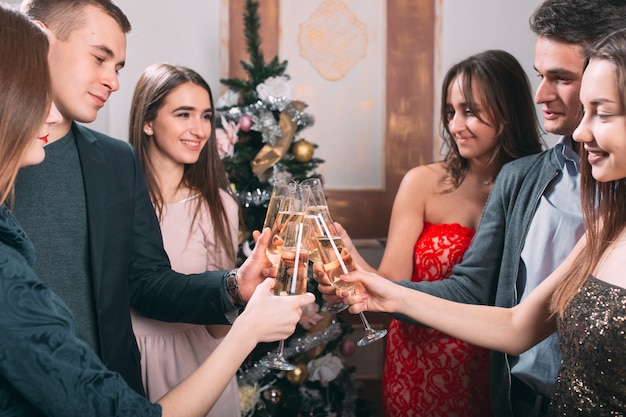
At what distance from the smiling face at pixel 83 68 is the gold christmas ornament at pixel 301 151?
1.44 meters

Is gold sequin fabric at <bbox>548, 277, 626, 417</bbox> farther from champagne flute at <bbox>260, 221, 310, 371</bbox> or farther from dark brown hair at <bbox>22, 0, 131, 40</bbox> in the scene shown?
dark brown hair at <bbox>22, 0, 131, 40</bbox>

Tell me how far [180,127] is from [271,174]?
638mm

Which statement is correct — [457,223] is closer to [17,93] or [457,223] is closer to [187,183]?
[187,183]

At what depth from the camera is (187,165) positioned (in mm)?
2740

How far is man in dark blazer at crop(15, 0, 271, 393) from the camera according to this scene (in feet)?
5.45

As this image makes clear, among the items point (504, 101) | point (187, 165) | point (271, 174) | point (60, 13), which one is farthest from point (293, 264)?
point (271, 174)

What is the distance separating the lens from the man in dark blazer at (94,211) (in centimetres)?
166

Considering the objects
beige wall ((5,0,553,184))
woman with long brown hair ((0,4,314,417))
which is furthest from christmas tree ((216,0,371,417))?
woman with long brown hair ((0,4,314,417))

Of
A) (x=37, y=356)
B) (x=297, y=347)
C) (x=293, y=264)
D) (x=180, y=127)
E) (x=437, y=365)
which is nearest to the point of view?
(x=37, y=356)

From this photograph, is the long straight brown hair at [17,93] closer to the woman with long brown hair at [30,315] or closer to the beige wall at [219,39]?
the woman with long brown hair at [30,315]

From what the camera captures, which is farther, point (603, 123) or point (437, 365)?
point (437, 365)

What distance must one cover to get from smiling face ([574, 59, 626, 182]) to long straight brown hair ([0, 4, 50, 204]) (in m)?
1.16

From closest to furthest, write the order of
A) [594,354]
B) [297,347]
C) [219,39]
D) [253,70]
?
[594,354] < [297,347] < [253,70] < [219,39]

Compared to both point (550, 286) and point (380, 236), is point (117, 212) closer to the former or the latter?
point (550, 286)
